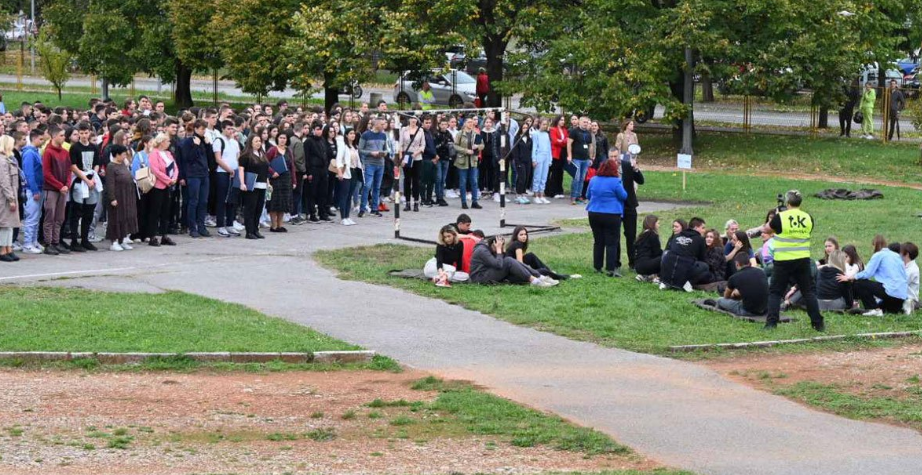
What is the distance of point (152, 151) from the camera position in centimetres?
2209

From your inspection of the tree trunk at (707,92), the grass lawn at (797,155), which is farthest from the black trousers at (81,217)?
the tree trunk at (707,92)

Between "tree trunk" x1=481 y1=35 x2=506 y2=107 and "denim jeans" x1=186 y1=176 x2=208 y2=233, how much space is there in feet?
64.6

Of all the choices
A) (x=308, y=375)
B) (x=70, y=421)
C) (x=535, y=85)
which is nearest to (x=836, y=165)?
(x=535, y=85)

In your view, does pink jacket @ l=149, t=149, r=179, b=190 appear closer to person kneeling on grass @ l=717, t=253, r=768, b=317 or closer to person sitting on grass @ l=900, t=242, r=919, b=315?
person kneeling on grass @ l=717, t=253, r=768, b=317

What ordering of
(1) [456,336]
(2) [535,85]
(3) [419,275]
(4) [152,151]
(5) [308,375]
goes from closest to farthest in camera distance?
(5) [308,375]
(1) [456,336]
(3) [419,275]
(4) [152,151]
(2) [535,85]

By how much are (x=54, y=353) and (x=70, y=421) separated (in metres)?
2.44

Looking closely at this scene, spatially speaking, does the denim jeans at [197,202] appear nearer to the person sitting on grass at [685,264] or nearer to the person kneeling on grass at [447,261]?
the person kneeling on grass at [447,261]

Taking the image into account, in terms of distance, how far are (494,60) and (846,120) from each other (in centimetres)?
1110

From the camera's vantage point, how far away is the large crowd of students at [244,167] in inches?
837

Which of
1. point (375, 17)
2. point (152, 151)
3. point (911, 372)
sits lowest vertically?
point (911, 372)

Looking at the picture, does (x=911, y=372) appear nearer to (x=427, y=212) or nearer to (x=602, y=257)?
(x=602, y=257)

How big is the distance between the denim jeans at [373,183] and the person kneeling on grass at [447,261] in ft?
23.8

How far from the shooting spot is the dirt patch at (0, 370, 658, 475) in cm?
1091

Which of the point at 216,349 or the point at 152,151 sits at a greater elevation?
the point at 152,151
